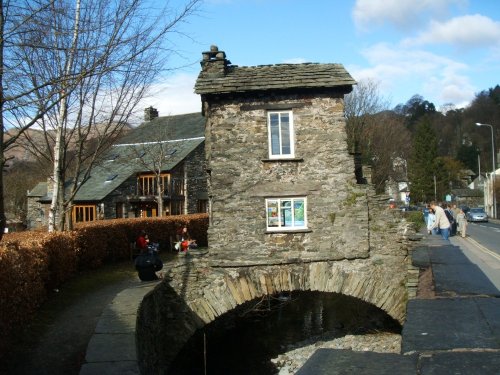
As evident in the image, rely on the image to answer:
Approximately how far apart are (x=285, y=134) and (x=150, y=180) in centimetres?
2411

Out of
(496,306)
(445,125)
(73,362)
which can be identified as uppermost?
(445,125)

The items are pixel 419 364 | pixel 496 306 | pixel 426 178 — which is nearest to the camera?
pixel 419 364

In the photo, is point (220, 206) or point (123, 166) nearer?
point (220, 206)

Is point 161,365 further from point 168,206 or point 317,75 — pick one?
point 168,206

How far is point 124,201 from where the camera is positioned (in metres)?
38.1

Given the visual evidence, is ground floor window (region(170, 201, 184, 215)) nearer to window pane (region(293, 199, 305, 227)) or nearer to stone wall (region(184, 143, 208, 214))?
stone wall (region(184, 143, 208, 214))

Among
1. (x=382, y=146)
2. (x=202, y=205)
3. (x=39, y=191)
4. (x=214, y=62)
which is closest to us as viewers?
(x=214, y=62)

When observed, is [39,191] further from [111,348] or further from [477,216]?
[477,216]

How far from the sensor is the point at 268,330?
20266 millimetres

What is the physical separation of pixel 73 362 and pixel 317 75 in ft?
37.9

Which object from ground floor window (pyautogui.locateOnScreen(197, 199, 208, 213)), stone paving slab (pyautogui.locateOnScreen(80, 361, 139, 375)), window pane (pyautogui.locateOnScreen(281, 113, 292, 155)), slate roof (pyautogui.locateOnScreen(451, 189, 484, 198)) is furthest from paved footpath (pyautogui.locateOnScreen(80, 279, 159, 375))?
slate roof (pyautogui.locateOnScreen(451, 189, 484, 198))

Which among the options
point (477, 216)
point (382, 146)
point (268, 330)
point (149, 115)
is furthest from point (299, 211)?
point (477, 216)

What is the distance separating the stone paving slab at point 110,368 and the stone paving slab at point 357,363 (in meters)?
5.97

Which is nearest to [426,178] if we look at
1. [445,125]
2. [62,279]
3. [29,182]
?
[445,125]
